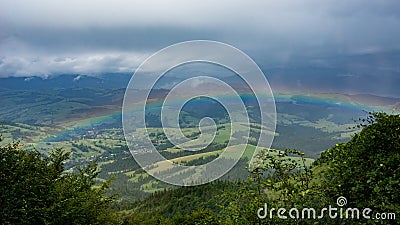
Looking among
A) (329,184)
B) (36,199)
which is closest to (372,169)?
(329,184)

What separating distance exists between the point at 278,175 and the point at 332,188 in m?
1.53

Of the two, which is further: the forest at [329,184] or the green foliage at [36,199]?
the green foliage at [36,199]

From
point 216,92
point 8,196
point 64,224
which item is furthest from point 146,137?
point 64,224

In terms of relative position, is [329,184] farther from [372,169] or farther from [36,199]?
[36,199]

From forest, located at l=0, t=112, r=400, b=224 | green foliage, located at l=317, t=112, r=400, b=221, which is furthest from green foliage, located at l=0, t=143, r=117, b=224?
green foliage, located at l=317, t=112, r=400, b=221

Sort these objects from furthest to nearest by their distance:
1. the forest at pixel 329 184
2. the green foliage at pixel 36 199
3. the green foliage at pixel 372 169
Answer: the green foliage at pixel 36 199, the forest at pixel 329 184, the green foliage at pixel 372 169

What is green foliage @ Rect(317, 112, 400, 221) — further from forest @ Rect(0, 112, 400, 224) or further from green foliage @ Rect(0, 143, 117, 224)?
green foliage @ Rect(0, 143, 117, 224)

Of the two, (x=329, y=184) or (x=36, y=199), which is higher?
(x=329, y=184)

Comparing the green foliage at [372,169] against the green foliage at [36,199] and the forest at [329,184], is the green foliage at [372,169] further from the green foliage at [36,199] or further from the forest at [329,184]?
the green foliage at [36,199]

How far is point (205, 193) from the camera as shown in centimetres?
9762

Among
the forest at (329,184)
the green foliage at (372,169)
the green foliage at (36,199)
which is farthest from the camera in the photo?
the green foliage at (36,199)

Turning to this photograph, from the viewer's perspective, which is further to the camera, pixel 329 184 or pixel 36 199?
pixel 36 199

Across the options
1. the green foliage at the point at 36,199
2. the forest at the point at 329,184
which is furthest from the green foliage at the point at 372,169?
the green foliage at the point at 36,199

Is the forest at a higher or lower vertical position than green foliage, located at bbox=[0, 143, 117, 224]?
higher
